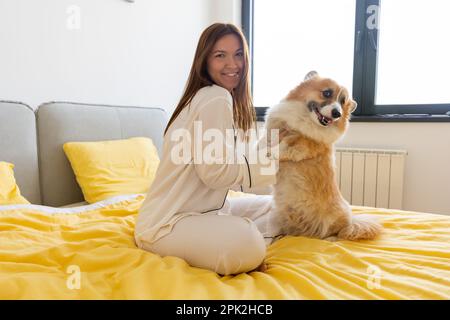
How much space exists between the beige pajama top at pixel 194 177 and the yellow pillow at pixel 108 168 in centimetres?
70

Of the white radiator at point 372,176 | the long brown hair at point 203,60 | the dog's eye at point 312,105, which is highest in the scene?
the long brown hair at point 203,60

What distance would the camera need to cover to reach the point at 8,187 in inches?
58.4

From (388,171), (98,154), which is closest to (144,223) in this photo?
(98,154)

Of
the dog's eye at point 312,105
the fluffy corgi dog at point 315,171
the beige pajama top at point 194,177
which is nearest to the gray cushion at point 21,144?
the beige pajama top at point 194,177

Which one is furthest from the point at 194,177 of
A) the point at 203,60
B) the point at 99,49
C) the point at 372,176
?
the point at 372,176

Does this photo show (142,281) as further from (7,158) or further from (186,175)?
(7,158)

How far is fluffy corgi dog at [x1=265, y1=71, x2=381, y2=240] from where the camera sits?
127 cm

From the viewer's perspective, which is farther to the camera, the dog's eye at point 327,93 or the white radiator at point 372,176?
the white radiator at point 372,176

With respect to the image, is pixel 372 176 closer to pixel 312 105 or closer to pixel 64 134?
pixel 312 105

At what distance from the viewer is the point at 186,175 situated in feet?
3.68

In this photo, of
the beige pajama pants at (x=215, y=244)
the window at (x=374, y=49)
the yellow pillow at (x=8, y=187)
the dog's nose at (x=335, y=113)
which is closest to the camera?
the beige pajama pants at (x=215, y=244)

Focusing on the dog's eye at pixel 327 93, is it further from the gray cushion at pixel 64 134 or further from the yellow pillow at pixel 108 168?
the gray cushion at pixel 64 134

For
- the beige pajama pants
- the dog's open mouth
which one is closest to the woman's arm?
the beige pajama pants

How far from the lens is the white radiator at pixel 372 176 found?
2.45 meters
